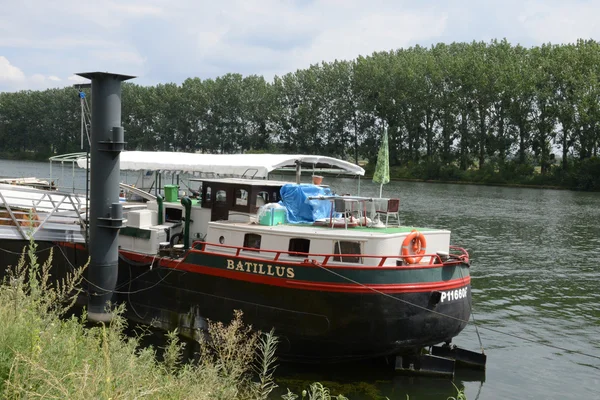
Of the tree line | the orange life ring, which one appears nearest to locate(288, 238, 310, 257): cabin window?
the orange life ring

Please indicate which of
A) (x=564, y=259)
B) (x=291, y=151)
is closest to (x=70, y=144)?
(x=291, y=151)

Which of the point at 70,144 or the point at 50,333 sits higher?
the point at 70,144

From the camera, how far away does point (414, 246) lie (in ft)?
52.5

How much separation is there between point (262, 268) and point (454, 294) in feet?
15.8

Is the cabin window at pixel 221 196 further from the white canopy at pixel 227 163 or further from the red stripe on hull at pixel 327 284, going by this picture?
the red stripe on hull at pixel 327 284

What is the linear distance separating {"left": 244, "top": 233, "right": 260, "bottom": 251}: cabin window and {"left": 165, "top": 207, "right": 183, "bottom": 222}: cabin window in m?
3.65

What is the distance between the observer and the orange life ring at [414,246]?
51.5 feet

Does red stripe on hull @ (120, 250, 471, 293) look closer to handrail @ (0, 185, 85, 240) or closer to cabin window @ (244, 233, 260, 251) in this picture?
cabin window @ (244, 233, 260, 251)

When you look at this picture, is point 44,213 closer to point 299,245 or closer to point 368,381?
point 299,245

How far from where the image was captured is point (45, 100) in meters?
120

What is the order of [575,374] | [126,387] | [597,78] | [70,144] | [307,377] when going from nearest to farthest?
[126,387] < [307,377] < [575,374] < [597,78] < [70,144]

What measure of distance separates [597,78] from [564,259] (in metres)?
56.0

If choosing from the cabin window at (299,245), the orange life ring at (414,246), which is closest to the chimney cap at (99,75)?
the cabin window at (299,245)

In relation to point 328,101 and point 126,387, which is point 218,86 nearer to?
point 328,101
